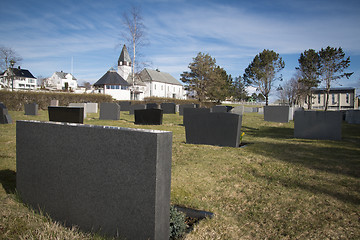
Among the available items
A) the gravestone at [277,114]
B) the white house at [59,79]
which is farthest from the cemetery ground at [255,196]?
the white house at [59,79]

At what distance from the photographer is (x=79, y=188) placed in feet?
9.36

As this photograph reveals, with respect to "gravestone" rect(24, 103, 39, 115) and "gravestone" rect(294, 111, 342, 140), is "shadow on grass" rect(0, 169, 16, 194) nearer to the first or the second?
"gravestone" rect(294, 111, 342, 140)

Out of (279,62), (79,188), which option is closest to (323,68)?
(279,62)

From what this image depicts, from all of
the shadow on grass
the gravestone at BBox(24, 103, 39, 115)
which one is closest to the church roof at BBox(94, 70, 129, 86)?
the gravestone at BBox(24, 103, 39, 115)

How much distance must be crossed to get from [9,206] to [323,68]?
172 feet

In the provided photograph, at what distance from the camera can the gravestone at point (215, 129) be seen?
8.05 meters

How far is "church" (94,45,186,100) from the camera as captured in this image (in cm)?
5706

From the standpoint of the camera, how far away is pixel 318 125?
10.2 m

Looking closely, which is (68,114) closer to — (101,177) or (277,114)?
(101,177)

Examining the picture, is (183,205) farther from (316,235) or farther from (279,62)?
(279,62)

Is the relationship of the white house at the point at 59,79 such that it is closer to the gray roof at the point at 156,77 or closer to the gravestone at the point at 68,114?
the gray roof at the point at 156,77

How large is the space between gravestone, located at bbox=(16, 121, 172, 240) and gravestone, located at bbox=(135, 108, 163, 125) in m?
11.4

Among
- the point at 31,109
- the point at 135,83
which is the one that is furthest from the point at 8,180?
the point at 135,83

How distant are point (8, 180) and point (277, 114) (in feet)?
56.9
